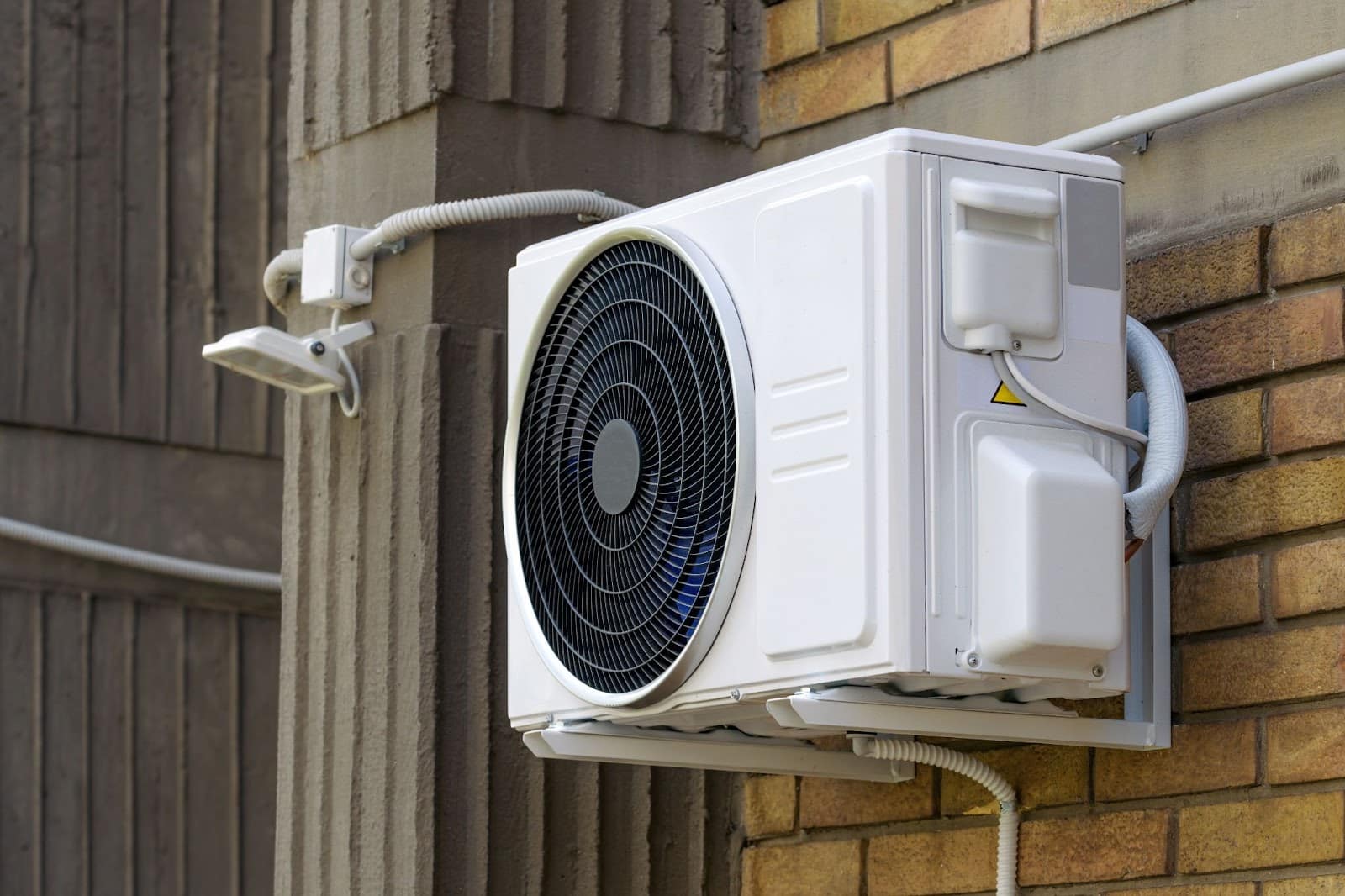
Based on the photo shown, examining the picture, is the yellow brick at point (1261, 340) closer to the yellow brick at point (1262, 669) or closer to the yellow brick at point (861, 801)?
the yellow brick at point (1262, 669)

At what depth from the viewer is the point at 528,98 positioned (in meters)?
3.03

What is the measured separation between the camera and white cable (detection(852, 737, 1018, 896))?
239 cm

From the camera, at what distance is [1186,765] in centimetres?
237

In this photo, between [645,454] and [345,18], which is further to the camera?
[345,18]

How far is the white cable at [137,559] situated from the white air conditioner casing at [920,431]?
2.55 meters

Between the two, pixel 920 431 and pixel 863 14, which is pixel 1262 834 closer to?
pixel 920 431

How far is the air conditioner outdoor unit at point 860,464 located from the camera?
6.78ft

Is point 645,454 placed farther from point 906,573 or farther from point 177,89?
point 177,89

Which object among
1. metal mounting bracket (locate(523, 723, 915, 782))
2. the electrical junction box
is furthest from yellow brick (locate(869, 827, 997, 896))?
the electrical junction box

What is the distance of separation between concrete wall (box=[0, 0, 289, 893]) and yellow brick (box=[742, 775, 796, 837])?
6.71ft

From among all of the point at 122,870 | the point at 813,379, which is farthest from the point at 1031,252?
the point at 122,870

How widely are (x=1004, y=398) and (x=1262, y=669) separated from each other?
46 cm

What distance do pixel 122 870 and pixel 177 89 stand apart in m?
1.75

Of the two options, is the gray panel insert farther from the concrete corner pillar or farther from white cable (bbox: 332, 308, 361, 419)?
white cable (bbox: 332, 308, 361, 419)
